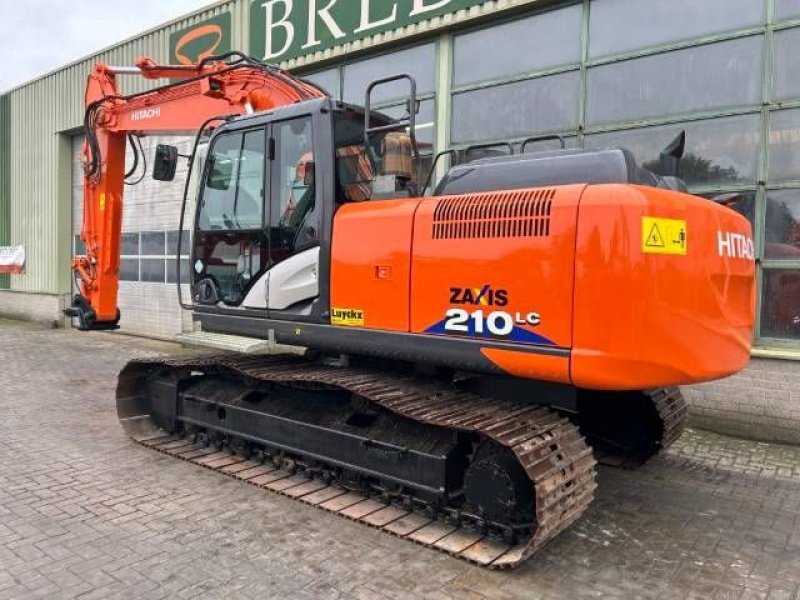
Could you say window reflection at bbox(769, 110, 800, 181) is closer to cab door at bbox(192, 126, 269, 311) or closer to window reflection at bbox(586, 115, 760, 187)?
window reflection at bbox(586, 115, 760, 187)

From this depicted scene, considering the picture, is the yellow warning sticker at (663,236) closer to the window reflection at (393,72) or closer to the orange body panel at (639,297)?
the orange body panel at (639,297)

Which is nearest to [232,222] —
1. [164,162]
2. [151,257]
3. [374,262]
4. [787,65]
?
[164,162]

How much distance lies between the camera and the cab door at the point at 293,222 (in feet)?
15.3

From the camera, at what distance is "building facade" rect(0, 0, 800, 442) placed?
640 centimetres

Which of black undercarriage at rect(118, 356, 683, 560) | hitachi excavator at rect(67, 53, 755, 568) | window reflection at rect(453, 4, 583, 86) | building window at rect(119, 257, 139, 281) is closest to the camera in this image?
→ hitachi excavator at rect(67, 53, 755, 568)

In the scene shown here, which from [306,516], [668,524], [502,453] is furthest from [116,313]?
[668,524]

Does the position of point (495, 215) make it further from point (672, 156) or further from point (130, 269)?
point (130, 269)

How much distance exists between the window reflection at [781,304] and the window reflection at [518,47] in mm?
3246

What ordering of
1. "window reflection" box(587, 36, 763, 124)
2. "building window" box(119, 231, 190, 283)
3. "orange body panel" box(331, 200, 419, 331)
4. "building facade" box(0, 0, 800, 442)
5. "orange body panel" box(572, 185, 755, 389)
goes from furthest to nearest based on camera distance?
"building window" box(119, 231, 190, 283), "window reflection" box(587, 36, 763, 124), "building facade" box(0, 0, 800, 442), "orange body panel" box(331, 200, 419, 331), "orange body panel" box(572, 185, 755, 389)

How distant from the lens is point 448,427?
3.92 m

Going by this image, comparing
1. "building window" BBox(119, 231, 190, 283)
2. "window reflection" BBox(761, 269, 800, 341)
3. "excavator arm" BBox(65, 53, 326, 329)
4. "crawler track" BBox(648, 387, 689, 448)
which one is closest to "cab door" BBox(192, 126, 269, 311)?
"excavator arm" BBox(65, 53, 326, 329)

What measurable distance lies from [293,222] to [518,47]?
4795 mm

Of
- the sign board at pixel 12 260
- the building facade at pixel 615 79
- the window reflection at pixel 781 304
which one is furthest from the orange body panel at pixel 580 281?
the sign board at pixel 12 260

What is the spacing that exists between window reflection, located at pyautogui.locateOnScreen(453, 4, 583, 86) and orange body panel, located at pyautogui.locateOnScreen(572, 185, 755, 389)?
4.90 metres
